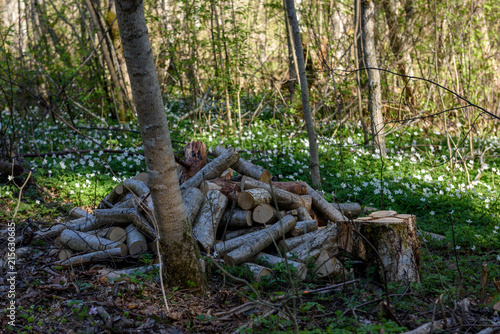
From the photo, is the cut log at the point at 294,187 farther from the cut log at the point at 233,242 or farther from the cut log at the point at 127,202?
the cut log at the point at 127,202

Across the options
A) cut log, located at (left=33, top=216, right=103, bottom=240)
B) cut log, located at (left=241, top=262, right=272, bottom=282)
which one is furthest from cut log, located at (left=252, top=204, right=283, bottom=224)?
cut log, located at (left=33, top=216, right=103, bottom=240)

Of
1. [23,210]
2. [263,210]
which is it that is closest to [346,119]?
[263,210]

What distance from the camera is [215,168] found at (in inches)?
206

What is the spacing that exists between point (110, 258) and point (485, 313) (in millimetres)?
3290

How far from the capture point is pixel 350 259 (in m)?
3.96

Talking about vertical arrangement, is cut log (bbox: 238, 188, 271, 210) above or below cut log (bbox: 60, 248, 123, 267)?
above

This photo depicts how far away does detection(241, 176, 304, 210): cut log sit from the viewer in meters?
4.68

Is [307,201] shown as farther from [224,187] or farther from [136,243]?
Result: [136,243]

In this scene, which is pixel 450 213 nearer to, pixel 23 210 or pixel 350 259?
pixel 350 259

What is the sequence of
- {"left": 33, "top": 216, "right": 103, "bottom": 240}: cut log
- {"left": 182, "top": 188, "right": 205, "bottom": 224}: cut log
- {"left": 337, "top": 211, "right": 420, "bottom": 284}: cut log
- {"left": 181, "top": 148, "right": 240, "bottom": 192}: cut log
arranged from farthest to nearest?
{"left": 181, "top": 148, "right": 240, "bottom": 192}: cut log
{"left": 33, "top": 216, "right": 103, "bottom": 240}: cut log
{"left": 182, "top": 188, "right": 205, "bottom": 224}: cut log
{"left": 337, "top": 211, "right": 420, "bottom": 284}: cut log

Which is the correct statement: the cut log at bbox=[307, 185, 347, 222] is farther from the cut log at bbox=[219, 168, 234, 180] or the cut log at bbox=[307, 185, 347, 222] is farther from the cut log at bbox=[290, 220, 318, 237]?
the cut log at bbox=[219, 168, 234, 180]

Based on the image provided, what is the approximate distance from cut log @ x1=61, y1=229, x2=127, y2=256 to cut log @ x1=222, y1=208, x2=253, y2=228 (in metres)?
1.11

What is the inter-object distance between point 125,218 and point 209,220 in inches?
36.5

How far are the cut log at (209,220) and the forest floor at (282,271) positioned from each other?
0.37 m
